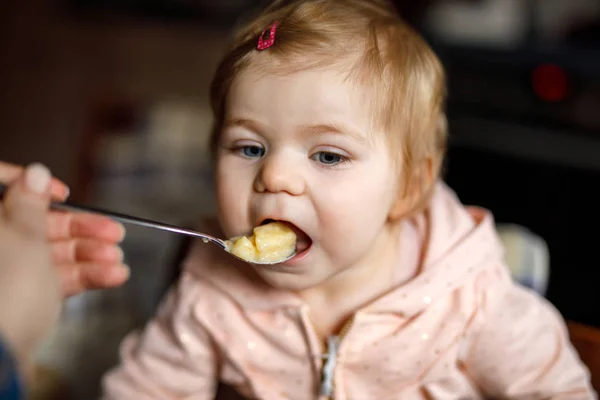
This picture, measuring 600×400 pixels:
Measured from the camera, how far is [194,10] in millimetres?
2498

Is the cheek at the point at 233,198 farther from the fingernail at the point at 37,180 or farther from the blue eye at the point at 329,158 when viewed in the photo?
the fingernail at the point at 37,180

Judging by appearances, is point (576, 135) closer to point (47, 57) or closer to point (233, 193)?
point (233, 193)

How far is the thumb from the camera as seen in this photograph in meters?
0.62

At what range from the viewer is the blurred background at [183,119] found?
152 centimetres

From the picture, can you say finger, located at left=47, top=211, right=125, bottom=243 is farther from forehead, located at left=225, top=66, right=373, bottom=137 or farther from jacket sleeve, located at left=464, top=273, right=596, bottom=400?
jacket sleeve, located at left=464, top=273, right=596, bottom=400

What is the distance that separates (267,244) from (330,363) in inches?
7.4

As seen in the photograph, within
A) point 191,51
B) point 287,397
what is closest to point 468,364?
point 287,397

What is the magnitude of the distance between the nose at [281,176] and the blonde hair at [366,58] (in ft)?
0.32

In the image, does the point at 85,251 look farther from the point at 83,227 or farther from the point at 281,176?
the point at 281,176

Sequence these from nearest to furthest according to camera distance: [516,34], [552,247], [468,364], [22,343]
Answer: [22,343] → [468,364] → [552,247] → [516,34]

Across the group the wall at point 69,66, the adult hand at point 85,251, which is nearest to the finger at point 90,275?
the adult hand at point 85,251

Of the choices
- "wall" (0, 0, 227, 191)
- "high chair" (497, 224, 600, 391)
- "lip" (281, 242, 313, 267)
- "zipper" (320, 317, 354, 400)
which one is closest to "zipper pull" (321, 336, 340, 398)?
"zipper" (320, 317, 354, 400)

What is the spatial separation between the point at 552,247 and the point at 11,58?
1951 mm

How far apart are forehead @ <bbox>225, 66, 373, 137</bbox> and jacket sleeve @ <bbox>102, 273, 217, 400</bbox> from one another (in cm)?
29
